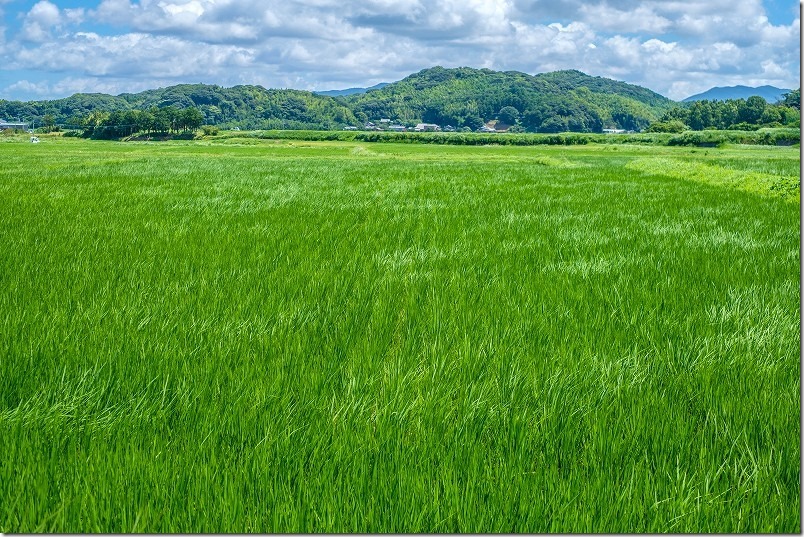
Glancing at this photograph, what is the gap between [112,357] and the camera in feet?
8.84

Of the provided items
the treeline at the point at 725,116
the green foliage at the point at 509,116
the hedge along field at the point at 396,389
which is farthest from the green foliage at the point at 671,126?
the hedge along field at the point at 396,389

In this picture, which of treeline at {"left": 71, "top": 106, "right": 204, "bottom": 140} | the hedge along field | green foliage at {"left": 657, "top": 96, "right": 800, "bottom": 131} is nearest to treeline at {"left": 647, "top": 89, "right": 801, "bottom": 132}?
green foliage at {"left": 657, "top": 96, "right": 800, "bottom": 131}

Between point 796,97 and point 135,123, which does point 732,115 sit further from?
point 135,123

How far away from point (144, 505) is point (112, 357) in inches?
50.4

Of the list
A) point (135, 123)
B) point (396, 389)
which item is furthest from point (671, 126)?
point (396, 389)

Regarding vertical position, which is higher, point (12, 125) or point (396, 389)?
point (12, 125)

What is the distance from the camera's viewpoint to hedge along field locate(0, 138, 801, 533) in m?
1.64

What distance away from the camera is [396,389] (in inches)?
95.7

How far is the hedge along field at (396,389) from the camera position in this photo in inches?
64.5

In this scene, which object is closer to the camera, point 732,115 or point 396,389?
point 396,389

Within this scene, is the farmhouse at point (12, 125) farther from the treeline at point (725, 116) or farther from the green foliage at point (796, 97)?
the green foliage at point (796, 97)

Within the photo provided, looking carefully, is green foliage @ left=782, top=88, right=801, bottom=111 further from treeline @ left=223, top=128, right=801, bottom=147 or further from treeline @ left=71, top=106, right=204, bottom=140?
treeline @ left=71, top=106, right=204, bottom=140

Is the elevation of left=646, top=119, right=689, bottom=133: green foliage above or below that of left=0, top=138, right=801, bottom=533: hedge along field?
above

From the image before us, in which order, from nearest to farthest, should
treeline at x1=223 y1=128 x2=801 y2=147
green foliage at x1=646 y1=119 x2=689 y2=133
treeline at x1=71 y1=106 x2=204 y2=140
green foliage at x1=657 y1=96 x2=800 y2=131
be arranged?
treeline at x1=223 y1=128 x2=801 y2=147 → green foliage at x1=657 y1=96 x2=800 y2=131 → treeline at x1=71 y1=106 x2=204 y2=140 → green foliage at x1=646 y1=119 x2=689 y2=133
